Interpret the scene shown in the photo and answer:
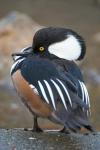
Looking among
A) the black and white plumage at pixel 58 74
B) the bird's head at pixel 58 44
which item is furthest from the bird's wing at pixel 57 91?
the bird's head at pixel 58 44

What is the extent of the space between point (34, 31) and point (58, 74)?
338 inches

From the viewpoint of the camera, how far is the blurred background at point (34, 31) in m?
10.8

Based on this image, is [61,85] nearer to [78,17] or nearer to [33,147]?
[33,147]

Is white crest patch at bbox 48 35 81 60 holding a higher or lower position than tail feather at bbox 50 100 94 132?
higher

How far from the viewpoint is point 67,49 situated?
5.52 meters

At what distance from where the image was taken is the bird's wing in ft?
16.7

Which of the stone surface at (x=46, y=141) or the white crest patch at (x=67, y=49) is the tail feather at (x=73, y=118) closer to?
the stone surface at (x=46, y=141)

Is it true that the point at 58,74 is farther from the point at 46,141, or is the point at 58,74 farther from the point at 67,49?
the point at 46,141

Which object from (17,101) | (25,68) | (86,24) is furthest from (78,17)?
(25,68)

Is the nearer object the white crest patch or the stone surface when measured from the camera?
the stone surface

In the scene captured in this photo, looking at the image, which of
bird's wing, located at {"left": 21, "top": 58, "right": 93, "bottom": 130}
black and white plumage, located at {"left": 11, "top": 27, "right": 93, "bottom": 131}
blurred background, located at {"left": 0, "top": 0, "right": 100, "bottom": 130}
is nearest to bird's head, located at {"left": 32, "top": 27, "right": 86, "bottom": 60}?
black and white plumage, located at {"left": 11, "top": 27, "right": 93, "bottom": 131}

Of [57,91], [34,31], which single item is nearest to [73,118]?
[57,91]

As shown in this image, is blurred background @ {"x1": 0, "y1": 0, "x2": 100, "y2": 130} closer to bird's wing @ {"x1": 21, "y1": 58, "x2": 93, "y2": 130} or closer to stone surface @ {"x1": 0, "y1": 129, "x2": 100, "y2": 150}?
stone surface @ {"x1": 0, "y1": 129, "x2": 100, "y2": 150}

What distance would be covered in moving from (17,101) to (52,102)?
6013mm
